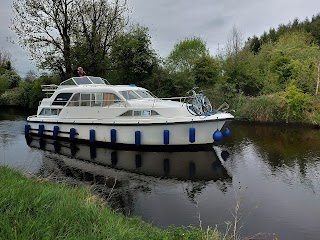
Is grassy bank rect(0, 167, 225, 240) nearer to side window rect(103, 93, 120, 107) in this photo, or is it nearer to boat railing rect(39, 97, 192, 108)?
boat railing rect(39, 97, 192, 108)

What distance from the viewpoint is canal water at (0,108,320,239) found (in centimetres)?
675

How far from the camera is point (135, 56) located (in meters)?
22.5

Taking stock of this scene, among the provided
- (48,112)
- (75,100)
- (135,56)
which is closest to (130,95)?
(75,100)

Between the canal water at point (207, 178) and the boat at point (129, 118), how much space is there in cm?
54

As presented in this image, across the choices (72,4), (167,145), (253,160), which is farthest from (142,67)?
(253,160)

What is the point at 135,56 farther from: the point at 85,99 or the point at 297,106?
the point at 297,106

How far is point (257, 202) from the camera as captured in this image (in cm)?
757

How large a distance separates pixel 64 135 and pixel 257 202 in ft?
31.2

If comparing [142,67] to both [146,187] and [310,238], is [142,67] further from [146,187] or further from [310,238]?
[310,238]

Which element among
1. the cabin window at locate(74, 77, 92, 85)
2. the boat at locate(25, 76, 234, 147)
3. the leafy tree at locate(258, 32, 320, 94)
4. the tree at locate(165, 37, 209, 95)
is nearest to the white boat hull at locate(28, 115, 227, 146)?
the boat at locate(25, 76, 234, 147)

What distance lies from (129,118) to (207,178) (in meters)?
4.44

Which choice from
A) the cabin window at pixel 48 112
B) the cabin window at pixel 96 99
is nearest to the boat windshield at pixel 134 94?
the cabin window at pixel 96 99

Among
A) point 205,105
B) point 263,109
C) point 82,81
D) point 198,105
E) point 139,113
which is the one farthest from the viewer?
point 263,109

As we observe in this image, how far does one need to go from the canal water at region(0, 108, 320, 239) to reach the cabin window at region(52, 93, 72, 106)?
181cm
